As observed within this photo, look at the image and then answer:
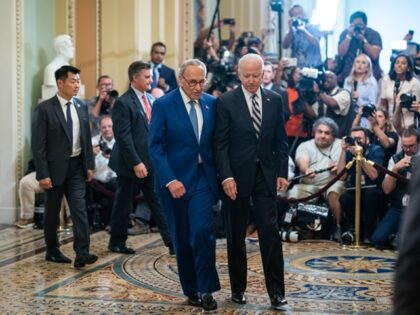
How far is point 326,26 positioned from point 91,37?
3844 mm

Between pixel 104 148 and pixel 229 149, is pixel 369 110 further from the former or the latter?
pixel 229 149

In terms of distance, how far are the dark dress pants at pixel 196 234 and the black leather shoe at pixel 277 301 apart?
16.7 inches

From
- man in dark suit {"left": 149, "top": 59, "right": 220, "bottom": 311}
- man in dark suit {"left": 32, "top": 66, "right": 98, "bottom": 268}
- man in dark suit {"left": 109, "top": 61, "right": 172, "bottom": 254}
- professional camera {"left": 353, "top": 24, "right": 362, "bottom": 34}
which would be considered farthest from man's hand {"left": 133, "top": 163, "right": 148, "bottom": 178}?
professional camera {"left": 353, "top": 24, "right": 362, "bottom": 34}

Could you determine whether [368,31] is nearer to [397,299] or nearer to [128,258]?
[128,258]

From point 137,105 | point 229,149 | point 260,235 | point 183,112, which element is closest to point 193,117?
point 183,112

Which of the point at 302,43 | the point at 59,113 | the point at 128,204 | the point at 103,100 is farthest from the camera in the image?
the point at 302,43

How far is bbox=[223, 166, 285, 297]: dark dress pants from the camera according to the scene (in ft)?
16.9

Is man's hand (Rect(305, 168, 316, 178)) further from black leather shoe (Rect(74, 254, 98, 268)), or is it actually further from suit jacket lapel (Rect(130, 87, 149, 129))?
black leather shoe (Rect(74, 254, 98, 268))

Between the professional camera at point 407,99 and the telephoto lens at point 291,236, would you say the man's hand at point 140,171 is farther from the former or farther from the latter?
the professional camera at point 407,99

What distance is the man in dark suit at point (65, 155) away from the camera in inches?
267

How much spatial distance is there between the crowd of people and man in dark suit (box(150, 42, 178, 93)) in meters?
0.02

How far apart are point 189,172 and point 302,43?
7096 mm

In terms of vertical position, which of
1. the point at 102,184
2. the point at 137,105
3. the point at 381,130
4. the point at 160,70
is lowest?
the point at 102,184

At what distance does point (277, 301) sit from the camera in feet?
17.1
